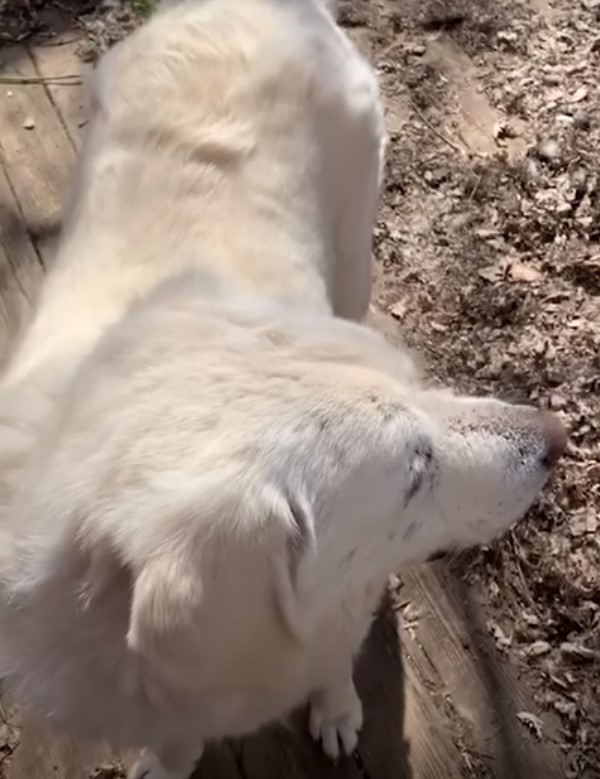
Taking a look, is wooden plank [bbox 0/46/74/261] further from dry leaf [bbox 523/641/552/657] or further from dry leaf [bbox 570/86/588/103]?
dry leaf [bbox 523/641/552/657]

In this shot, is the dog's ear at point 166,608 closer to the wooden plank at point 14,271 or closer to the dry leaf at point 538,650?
the dry leaf at point 538,650

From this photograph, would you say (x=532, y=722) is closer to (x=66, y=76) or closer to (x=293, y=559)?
(x=293, y=559)

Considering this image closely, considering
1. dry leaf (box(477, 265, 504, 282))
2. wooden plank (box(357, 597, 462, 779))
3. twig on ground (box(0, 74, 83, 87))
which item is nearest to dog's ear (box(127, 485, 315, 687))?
wooden plank (box(357, 597, 462, 779))

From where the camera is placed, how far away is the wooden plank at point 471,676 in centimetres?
240

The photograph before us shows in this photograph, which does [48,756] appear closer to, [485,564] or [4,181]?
[485,564]

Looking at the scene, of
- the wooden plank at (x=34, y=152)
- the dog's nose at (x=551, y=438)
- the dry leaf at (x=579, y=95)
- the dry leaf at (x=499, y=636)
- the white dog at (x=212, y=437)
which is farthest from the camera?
the dry leaf at (x=579, y=95)

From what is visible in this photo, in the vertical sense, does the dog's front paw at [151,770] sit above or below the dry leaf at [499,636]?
above

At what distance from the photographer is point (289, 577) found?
1.61 meters

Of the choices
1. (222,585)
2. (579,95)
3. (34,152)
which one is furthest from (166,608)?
(579,95)

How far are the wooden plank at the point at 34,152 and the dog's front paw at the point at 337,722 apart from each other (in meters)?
1.65

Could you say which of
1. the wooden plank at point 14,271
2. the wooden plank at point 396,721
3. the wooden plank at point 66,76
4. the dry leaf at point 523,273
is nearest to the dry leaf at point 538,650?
the wooden plank at point 396,721

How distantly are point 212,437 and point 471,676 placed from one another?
1234 millimetres

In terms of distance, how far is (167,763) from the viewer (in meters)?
2.26

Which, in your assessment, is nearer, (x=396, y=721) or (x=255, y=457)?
(x=255, y=457)
